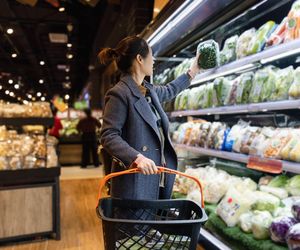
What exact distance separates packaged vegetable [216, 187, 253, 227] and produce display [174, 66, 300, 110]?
64 cm

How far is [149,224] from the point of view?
1004mm

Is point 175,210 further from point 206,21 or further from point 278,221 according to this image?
point 206,21

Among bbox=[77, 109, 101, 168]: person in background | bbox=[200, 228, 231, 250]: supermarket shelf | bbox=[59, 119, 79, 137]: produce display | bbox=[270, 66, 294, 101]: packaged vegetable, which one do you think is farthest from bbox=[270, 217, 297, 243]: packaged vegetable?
bbox=[59, 119, 79, 137]: produce display

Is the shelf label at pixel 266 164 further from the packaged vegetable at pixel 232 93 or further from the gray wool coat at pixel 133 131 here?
the gray wool coat at pixel 133 131

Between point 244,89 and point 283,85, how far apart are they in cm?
39

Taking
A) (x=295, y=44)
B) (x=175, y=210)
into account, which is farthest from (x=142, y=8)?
(x=175, y=210)

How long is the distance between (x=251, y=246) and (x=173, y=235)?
1.03 meters

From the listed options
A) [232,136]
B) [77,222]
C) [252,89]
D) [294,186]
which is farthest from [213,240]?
[77,222]

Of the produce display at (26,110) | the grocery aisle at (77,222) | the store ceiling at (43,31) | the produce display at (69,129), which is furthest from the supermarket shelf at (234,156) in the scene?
→ the produce display at (69,129)

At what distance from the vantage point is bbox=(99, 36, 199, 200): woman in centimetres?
160

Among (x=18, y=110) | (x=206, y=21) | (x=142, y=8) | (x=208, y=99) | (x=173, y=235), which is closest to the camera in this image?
(x=173, y=235)

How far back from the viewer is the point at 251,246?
1933 mm

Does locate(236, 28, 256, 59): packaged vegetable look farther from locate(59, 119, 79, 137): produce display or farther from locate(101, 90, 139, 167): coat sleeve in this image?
locate(59, 119, 79, 137): produce display

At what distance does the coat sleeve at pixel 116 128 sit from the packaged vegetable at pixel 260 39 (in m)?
1.16
